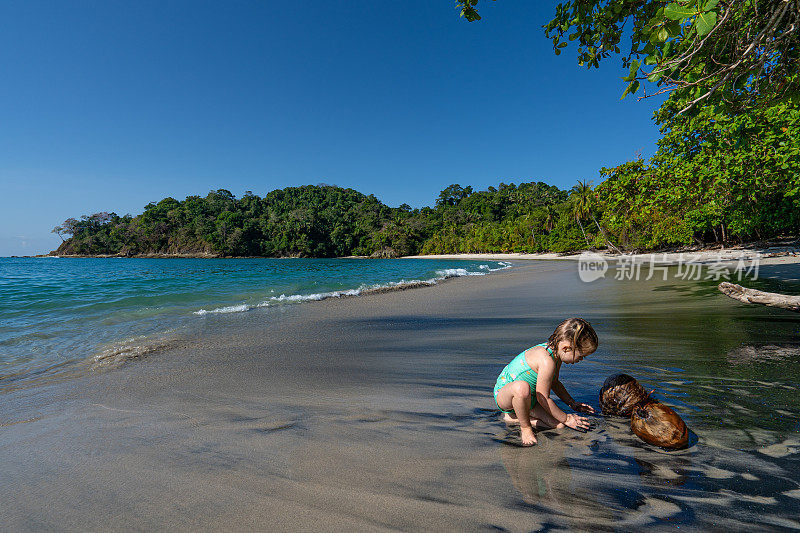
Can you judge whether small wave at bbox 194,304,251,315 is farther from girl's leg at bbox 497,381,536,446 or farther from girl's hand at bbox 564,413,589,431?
girl's hand at bbox 564,413,589,431

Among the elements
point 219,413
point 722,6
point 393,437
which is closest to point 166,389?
point 219,413

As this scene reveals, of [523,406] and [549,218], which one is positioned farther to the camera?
[549,218]

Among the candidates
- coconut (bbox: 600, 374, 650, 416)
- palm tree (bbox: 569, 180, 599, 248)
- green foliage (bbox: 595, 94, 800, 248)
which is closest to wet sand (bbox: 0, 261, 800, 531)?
coconut (bbox: 600, 374, 650, 416)

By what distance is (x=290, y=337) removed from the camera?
22.0 ft

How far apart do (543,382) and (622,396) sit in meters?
0.75

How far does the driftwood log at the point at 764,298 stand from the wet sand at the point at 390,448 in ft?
7.32

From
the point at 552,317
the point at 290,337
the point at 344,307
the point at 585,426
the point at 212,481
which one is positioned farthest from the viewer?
the point at 344,307

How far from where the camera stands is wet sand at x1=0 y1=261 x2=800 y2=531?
1765 mm

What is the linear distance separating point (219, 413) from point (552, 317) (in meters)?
6.77

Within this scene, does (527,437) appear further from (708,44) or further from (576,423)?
(708,44)

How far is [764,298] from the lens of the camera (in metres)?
7.09

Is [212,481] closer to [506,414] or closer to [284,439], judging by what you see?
[284,439]

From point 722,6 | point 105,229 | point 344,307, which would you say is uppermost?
point 105,229

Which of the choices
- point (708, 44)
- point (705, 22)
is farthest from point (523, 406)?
point (708, 44)
